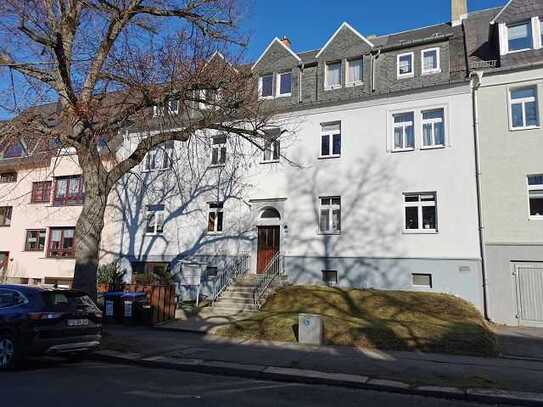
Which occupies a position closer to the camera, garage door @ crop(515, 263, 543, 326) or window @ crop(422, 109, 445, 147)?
garage door @ crop(515, 263, 543, 326)

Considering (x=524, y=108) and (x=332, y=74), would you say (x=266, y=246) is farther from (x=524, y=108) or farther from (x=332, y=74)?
(x=524, y=108)

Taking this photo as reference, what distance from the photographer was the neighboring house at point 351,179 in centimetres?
1812

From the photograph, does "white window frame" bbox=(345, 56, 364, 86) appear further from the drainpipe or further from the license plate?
the license plate

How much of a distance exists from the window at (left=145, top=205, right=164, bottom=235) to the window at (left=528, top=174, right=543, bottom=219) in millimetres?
16817

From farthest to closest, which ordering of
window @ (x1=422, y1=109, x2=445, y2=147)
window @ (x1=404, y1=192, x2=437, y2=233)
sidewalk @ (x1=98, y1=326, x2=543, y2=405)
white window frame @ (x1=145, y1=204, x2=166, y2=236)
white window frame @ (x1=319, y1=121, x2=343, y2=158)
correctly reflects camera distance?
white window frame @ (x1=145, y1=204, x2=166, y2=236)
white window frame @ (x1=319, y1=121, x2=343, y2=158)
window @ (x1=422, y1=109, x2=445, y2=147)
window @ (x1=404, y1=192, x2=437, y2=233)
sidewalk @ (x1=98, y1=326, x2=543, y2=405)

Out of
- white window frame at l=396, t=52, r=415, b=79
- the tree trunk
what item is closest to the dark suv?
the tree trunk

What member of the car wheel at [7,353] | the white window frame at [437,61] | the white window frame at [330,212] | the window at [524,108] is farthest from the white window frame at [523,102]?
the car wheel at [7,353]

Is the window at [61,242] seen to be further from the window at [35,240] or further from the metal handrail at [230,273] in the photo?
the metal handrail at [230,273]

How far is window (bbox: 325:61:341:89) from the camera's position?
70.5ft

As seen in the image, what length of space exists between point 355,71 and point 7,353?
17677mm

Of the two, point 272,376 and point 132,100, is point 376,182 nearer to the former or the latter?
point 132,100

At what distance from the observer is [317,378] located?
8414 millimetres

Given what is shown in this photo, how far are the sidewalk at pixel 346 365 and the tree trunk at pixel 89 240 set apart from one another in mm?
1599

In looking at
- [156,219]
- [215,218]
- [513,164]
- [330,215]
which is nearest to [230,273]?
[215,218]
